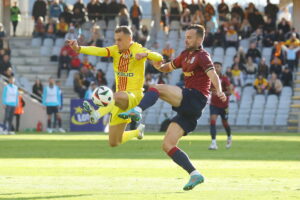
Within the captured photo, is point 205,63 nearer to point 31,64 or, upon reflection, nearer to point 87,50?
point 87,50

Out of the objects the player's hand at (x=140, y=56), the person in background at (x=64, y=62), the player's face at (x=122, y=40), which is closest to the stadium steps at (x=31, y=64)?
the person in background at (x=64, y=62)

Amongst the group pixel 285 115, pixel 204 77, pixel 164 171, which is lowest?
pixel 285 115

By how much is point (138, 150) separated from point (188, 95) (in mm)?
11258

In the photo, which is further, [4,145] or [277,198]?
[4,145]

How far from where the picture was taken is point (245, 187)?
1370cm

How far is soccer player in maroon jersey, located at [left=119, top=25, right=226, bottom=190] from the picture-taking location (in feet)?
42.7

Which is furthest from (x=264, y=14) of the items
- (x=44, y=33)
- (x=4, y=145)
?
(x=4, y=145)

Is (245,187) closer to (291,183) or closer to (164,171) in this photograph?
(291,183)

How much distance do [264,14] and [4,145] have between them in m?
21.1

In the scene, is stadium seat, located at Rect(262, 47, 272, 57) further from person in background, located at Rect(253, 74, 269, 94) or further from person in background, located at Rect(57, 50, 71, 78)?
person in background, located at Rect(57, 50, 71, 78)

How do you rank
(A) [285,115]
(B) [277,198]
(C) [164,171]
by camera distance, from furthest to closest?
1. (A) [285,115]
2. (C) [164,171]
3. (B) [277,198]

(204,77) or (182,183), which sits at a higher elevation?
(204,77)

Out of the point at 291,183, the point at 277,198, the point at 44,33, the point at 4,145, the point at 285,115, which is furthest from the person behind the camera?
the point at 44,33

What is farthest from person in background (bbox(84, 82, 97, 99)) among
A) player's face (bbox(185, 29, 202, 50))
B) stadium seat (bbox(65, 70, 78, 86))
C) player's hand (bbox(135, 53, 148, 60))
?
player's face (bbox(185, 29, 202, 50))
